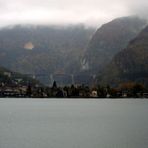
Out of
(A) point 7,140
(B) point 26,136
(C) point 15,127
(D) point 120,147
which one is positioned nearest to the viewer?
(D) point 120,147

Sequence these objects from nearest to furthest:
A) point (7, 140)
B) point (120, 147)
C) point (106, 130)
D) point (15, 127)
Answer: point (120, 147), point (7, 140), point (106, 130), point (15, 127)

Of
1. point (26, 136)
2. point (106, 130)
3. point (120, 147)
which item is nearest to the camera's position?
point (120, 147)

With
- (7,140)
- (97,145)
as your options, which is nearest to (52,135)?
(7,140)

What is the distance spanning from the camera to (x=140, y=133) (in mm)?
82000

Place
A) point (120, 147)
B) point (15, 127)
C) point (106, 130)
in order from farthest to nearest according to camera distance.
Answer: point (15, 127), point (106, 130), point (120, 147)

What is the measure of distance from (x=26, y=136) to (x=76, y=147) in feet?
50.0

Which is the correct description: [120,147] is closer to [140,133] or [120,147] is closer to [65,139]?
[65,139]

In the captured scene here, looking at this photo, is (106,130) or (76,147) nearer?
(76,147)

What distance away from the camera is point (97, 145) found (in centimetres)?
6769

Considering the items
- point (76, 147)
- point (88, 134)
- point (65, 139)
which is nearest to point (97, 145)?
point (76, 147)

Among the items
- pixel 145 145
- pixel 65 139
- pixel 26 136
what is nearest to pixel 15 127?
pixel 26 136

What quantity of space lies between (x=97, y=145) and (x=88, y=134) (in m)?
14.2

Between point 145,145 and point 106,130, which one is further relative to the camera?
point 106,130

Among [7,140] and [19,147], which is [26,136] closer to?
[7,140]
